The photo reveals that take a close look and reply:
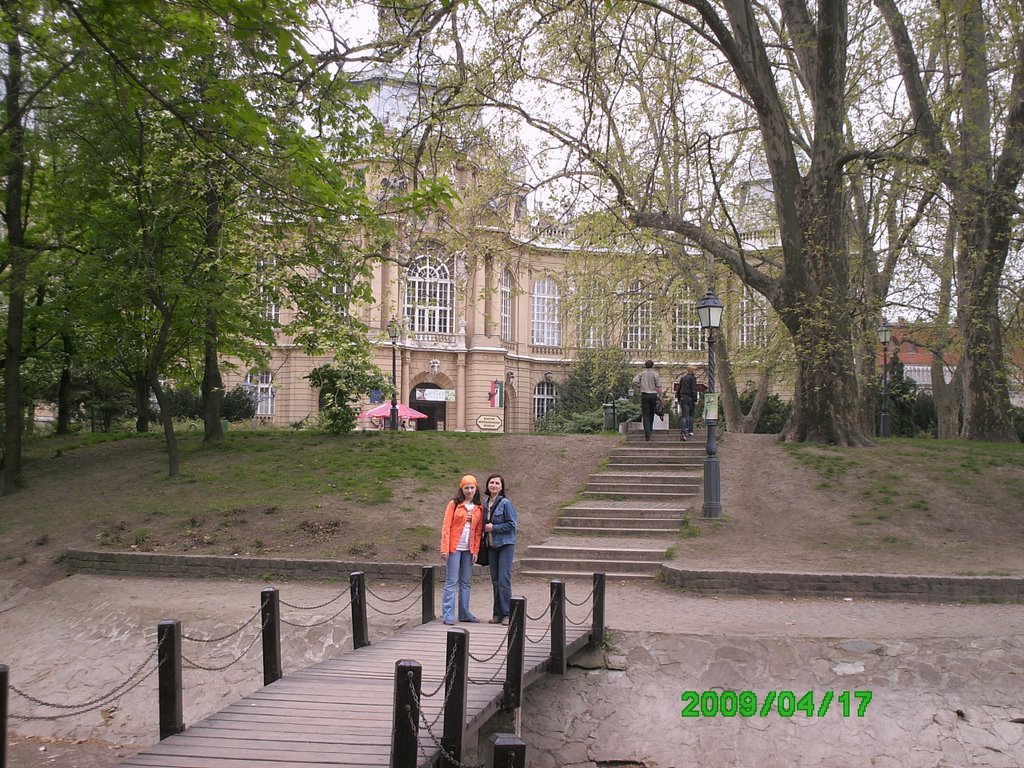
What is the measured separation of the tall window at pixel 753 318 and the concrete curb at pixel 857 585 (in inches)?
574

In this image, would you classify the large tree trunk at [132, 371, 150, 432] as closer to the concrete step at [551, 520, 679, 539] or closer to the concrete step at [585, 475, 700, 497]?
the concrete step at [585, 475, 700, 497]

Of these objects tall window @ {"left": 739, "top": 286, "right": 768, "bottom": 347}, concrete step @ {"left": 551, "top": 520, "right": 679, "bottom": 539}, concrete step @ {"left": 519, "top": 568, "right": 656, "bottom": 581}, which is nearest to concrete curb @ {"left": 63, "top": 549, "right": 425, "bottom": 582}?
concrete step @ {"left": 519, "top": 568, "right": 656, "bottom": 581}

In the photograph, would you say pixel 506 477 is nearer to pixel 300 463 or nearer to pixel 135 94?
pixel 300 463

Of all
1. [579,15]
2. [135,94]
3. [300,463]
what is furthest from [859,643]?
[300,463]

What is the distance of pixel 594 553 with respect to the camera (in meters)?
14.3

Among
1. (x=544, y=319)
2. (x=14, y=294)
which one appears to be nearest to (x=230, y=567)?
(x=14, y=294)

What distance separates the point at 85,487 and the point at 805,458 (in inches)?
Answer: 626

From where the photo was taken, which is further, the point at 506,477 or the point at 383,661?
the point at 506,477

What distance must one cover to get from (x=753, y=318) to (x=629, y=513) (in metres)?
16.1

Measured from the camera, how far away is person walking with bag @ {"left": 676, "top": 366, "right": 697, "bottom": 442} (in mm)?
20641

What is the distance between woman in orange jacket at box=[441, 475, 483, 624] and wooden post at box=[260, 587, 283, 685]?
196 centimetres

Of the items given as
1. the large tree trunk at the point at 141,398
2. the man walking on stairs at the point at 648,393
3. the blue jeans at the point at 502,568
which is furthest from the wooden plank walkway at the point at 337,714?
the large tree trunk at the point at 141,398

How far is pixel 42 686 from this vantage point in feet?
36.8

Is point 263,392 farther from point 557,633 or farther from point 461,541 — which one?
point 557,633
